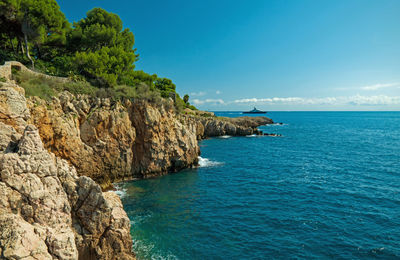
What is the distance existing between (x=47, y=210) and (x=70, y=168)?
3186mm

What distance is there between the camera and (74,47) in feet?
156

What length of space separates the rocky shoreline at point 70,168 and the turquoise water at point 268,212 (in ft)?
14.3

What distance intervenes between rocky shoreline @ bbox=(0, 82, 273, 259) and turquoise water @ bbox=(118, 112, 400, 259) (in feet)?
14.3

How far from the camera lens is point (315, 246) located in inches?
660

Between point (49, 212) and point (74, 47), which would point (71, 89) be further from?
point (74, 47)

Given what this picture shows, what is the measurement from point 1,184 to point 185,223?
14675 mm

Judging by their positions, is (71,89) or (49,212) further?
(71,89)

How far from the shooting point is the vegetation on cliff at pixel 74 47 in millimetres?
33781

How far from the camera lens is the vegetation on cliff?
111ft

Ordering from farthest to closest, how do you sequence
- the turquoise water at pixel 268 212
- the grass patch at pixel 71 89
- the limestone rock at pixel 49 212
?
the grass patch at pixel 71 89 < the turquoise water at pixel 268 212 < the limestone rock at pixel 49 212

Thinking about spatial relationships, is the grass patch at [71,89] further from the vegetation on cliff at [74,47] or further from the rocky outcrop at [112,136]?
the rocky outcrop at [112,136]

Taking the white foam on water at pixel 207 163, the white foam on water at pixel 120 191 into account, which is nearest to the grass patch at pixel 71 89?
the white foam on water at pixel 120 191

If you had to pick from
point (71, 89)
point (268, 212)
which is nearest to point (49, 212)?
Result: point (268, 212)

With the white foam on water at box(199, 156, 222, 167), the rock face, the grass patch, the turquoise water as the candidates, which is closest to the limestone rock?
→ the rock face
